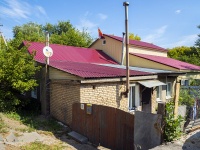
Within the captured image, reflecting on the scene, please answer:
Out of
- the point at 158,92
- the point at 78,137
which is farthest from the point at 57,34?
the point at 78,137

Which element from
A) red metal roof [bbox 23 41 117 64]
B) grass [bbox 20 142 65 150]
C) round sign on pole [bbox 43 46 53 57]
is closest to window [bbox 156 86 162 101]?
red metal roof [bbox 23 41 117 64]

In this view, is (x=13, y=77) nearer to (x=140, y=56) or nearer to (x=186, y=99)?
(x=186, y=99)

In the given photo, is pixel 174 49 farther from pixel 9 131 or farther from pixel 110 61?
pixel 9 131

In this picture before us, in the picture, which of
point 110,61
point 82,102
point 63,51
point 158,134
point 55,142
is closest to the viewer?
point 158,134

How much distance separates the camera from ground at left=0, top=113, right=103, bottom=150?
24.0 ft

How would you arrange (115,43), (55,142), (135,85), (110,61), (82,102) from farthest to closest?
(115,43) → (110,61) → (135,85) → (82,102) → (55,142)

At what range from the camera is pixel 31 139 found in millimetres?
8109

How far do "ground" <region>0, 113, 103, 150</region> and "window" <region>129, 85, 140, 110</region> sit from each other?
454cm

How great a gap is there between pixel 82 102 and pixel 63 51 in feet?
28.8

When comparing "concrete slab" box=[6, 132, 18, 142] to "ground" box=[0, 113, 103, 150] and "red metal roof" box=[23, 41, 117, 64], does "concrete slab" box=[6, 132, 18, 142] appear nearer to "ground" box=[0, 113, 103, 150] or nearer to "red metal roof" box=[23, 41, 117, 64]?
"ground" box=[0, 113, 103, 150]

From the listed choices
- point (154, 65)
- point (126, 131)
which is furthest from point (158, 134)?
point (154, 65)

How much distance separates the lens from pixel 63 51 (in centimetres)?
1750

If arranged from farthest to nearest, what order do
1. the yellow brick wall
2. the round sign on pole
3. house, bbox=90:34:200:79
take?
1. house, bbox=90:34:200:79
2. the round sign on pole
3. the yellow brick wall

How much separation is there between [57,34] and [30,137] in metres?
48.1
